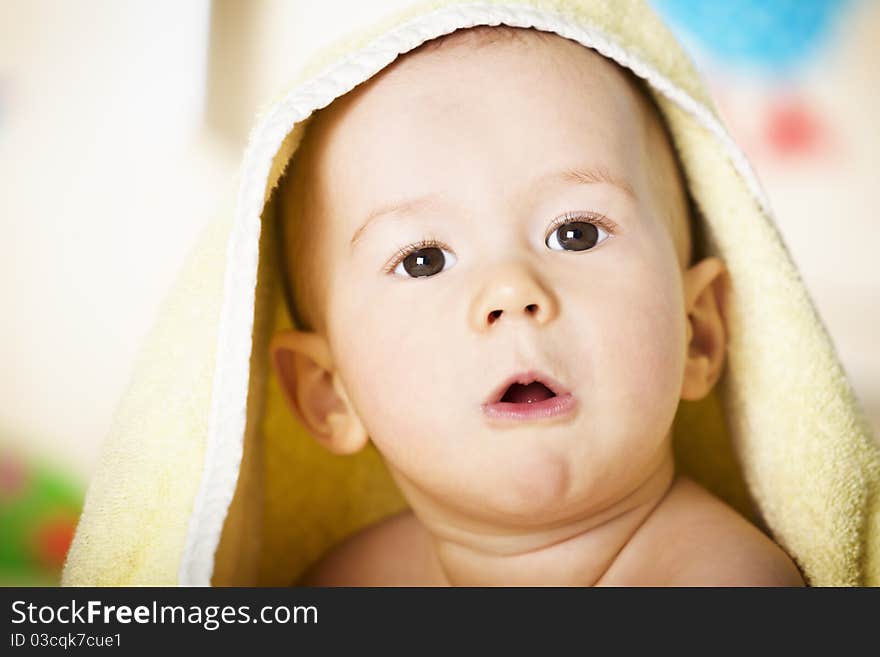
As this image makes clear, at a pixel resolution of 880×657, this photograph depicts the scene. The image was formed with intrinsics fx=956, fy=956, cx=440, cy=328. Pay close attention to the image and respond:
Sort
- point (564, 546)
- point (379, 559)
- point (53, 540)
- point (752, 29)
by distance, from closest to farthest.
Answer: point (564, 546) < point (379, 559) < point (53, 540) < point (752, 29)

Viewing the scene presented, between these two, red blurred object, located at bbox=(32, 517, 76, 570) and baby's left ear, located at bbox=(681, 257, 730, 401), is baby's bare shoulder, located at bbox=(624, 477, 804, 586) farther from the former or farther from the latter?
red blurred object, located at bbox=(32, 517, 76, 570)

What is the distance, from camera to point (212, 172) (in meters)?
1.47

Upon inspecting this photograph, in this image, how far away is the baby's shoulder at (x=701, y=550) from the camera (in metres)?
0.75

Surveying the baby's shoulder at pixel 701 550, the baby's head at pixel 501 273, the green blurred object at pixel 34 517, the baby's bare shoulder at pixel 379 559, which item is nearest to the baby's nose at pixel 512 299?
the baby's head at pixel 501 273

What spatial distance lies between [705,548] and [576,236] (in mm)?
276

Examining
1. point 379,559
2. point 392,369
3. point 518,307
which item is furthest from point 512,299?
point 379,559

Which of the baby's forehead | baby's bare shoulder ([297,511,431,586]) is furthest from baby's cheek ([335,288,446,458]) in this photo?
baby's bare shoulder ([297,511,431,586])

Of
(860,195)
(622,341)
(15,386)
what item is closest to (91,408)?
(15,386)

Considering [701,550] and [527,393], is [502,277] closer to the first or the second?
[527,393]

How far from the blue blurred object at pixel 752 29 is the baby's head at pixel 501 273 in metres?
0.80

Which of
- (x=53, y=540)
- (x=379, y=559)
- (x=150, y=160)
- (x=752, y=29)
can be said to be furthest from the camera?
(x=752, y=29)

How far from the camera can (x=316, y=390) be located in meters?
0.92

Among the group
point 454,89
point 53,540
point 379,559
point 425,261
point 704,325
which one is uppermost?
point 454,89

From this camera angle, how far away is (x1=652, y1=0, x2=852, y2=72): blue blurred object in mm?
1551
